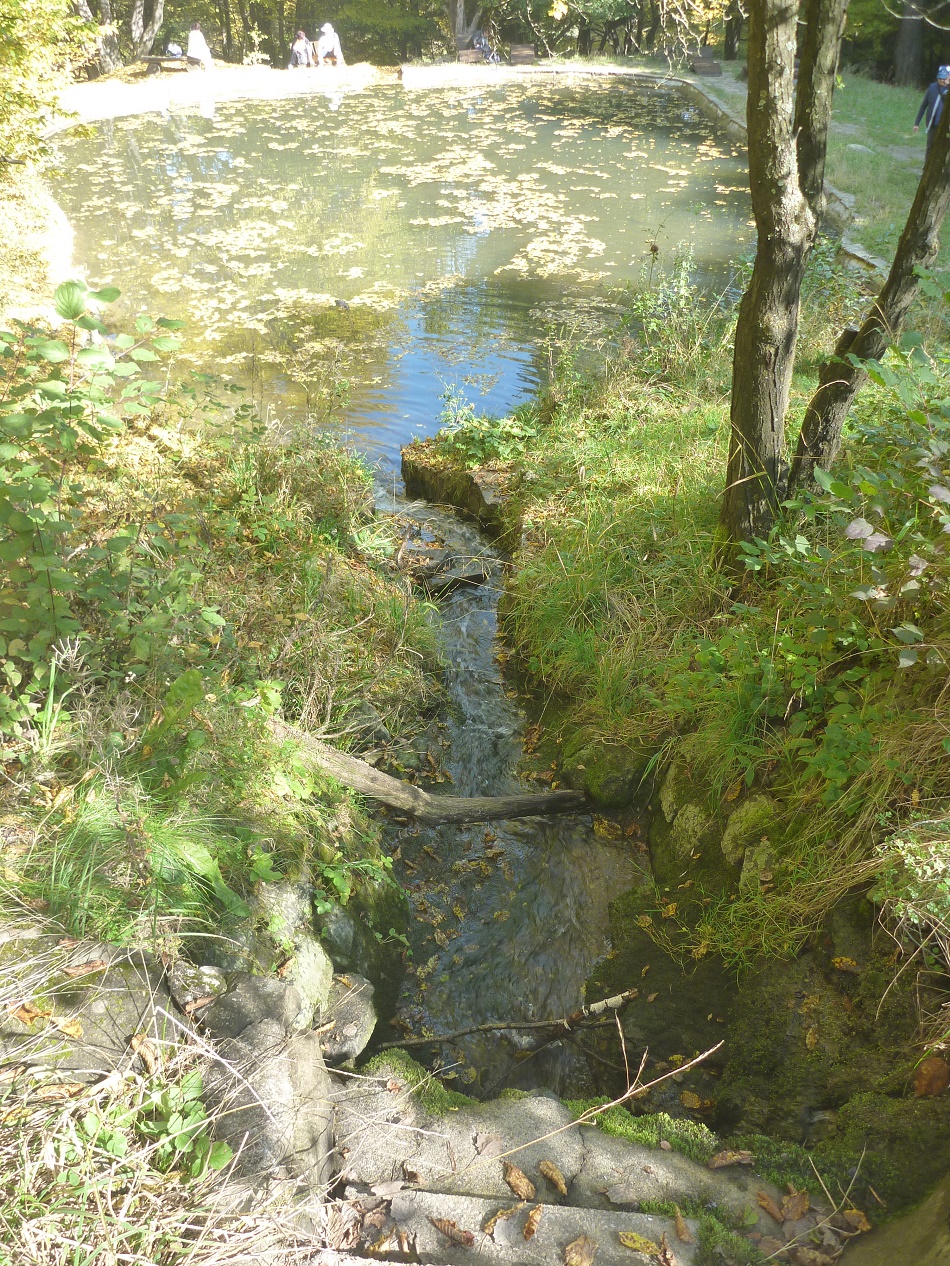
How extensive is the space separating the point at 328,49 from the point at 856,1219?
119ft

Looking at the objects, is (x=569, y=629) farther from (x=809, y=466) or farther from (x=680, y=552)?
(x=809, y=466)

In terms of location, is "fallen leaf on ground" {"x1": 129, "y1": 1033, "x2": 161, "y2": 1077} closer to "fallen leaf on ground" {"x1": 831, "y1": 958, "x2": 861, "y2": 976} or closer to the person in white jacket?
"fallen leaf on ground" {"x1": 831, "y1": 958, "x2": 861, "y2": 976}

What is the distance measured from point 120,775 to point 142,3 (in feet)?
117

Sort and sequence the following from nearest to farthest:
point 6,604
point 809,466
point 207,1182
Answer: point 207,1182 < point 6,604 < point 809,466

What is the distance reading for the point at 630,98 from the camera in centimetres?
2605

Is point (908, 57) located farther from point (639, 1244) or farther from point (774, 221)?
point (639, 1244)

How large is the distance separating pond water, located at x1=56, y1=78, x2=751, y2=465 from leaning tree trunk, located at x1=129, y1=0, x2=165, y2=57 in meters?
9.22

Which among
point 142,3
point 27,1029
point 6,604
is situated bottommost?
point 27,1029

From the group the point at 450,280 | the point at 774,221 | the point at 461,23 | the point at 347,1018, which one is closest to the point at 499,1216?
the point at 347,1018

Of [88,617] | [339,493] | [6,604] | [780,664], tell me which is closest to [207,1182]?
[6,604]

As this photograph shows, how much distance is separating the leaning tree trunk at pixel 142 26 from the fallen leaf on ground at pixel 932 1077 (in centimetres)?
3659

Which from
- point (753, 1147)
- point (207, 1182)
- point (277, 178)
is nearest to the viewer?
point (207, 1182)

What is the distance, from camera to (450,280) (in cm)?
1140

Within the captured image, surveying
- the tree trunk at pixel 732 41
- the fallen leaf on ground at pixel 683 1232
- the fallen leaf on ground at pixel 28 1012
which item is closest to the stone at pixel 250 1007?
the fallen leaf on ground at pixel 28 1012
